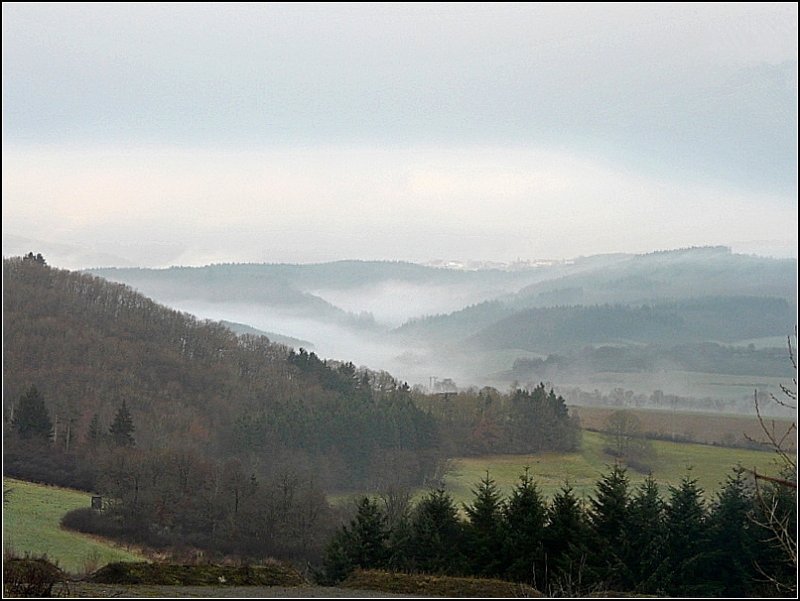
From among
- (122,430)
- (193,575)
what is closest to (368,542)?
(193,575)

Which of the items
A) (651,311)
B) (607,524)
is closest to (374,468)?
(607,524)

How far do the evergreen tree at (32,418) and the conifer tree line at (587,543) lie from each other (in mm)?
6453

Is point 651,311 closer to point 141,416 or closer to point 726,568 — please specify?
point 726,568

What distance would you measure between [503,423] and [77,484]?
759 centimetres

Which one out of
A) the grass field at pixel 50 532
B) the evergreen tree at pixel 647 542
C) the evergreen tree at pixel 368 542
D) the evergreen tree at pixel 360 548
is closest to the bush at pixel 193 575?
the evergreen tree at pixel 360 548

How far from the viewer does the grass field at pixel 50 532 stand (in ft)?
31.9

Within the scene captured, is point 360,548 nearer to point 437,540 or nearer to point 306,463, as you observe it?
point 437,540

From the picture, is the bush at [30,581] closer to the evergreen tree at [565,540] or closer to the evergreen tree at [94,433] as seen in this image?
the evergreen tree at [565,540]

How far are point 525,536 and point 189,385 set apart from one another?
25.4ft

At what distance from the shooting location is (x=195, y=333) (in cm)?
1580

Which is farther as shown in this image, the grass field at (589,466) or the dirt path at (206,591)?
the grass field at (589,466)

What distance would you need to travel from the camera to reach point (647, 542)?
9711 mm

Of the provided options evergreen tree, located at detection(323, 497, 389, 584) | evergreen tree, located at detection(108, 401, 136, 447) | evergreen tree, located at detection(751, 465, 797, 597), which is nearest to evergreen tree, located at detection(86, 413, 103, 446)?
evergreen tree, located at detection(108, 401, 136, 447)

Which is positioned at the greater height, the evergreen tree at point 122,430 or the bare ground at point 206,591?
the evergreen tree at point 122,430
